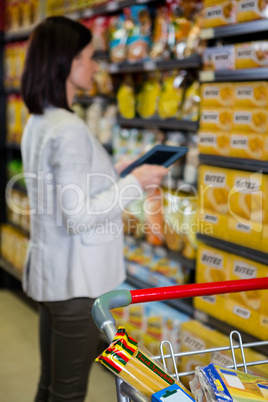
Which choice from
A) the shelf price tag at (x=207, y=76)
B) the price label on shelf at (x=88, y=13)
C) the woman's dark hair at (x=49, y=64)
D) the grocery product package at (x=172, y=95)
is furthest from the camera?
the price label on shelf at (x=88, y=13)

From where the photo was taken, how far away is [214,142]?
2332mm

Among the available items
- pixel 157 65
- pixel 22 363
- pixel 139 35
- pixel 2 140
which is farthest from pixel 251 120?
pixel 2 140

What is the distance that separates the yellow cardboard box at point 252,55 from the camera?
82.6 inches

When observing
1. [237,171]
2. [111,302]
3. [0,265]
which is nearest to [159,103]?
[237,171]

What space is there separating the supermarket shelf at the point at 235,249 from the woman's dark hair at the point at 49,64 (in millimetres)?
855

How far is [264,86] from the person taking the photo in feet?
6.83

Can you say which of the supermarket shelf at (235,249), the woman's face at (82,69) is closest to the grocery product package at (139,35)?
the woman's face at (82,69)

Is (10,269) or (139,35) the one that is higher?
(139,35)

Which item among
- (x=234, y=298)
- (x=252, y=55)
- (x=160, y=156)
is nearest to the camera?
(x=160, y=156)

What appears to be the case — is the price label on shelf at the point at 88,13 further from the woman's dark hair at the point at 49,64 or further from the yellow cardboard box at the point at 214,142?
the woman's dark hair at the point at 49,64

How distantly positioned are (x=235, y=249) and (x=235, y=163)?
13.6 inches

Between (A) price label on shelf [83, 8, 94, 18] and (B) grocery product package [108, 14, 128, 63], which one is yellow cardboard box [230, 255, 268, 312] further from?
(A) price label on shelf [83, 8, 94, 18]

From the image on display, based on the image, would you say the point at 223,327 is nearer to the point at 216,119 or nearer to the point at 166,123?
the point at 216,119

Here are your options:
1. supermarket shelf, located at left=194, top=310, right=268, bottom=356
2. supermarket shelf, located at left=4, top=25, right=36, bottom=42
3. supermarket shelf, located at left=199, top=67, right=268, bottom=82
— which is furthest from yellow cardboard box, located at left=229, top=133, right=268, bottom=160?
supermarket shelf, located at left=4, top=25, right=36, bottom=42
